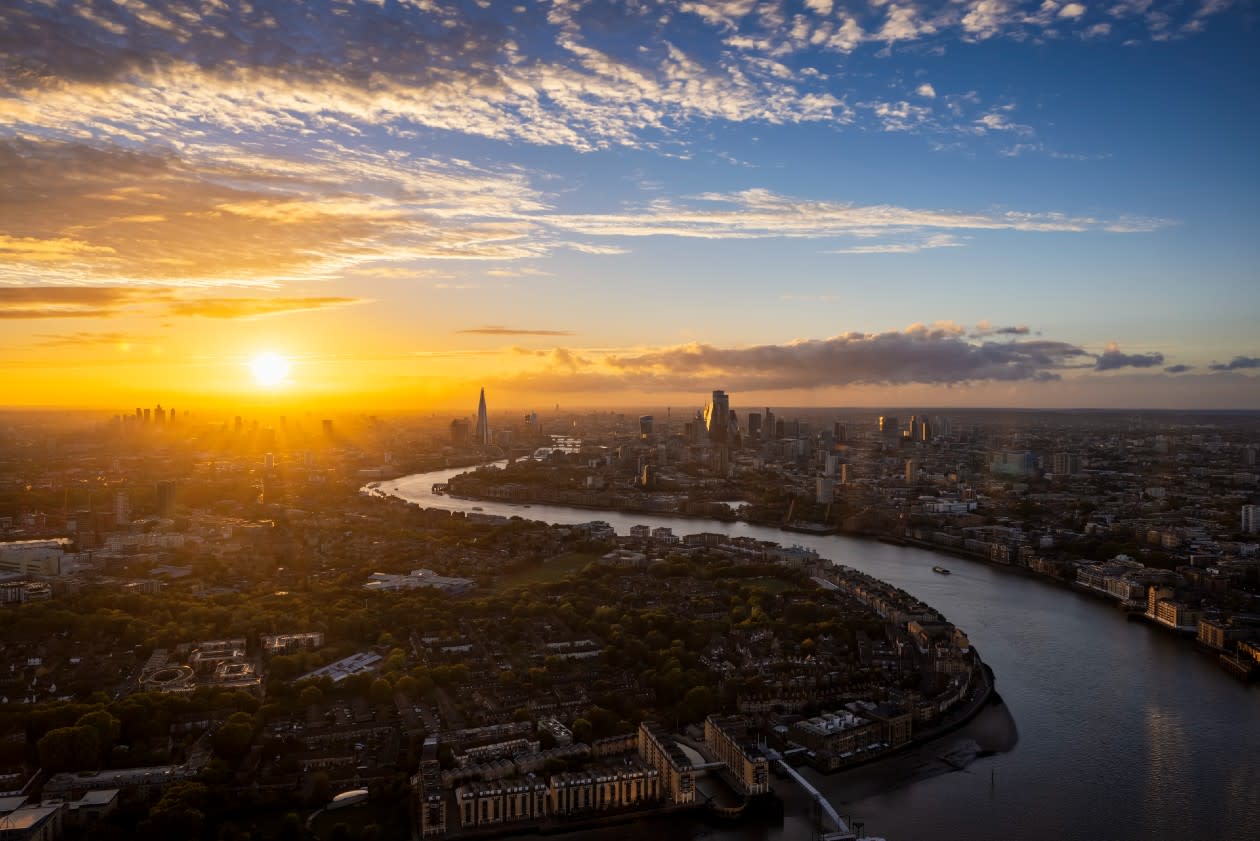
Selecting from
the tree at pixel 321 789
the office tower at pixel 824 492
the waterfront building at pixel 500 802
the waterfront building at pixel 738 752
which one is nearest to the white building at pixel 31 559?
the tree at pixel 321 789

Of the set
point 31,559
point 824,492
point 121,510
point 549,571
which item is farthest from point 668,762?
point 824,492

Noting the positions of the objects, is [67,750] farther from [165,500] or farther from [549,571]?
[165,500]

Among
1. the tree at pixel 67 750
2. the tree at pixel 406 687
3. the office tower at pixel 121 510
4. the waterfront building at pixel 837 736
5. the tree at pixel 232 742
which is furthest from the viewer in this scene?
the office tower at pixel 121 510

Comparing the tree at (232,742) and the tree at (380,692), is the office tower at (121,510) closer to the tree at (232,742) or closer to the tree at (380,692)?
the tree at (380,692)

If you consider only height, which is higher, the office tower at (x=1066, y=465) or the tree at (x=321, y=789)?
the office tower at (x=1066, y=465)

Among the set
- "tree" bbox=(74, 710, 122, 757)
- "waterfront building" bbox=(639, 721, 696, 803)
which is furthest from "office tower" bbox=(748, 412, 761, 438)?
"tree" bbox=(74, 710, 122, 757)

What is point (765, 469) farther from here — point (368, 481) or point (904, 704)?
point (904, 704)
